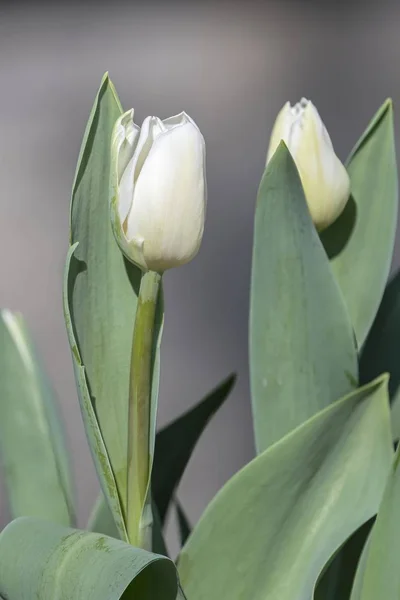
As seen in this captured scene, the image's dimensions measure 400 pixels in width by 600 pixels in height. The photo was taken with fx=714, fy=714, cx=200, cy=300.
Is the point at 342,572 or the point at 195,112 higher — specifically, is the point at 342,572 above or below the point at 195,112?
below

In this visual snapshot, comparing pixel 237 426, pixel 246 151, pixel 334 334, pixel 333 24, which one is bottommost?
pixel 237 426

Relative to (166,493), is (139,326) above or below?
above

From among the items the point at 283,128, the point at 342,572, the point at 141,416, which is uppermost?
the point at 283,128

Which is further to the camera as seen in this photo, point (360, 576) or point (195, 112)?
point (195, 112)

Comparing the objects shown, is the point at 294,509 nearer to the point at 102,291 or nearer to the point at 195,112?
the point at 102,291

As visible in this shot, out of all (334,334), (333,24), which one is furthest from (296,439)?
(333,24)

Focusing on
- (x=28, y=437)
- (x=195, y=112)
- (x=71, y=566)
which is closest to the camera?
(x=71, y=566)

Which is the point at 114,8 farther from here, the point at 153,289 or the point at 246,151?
the point at 153,289

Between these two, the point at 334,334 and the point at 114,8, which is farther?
the point at 114,8

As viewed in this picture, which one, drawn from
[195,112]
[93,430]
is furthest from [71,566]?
[195,112]
